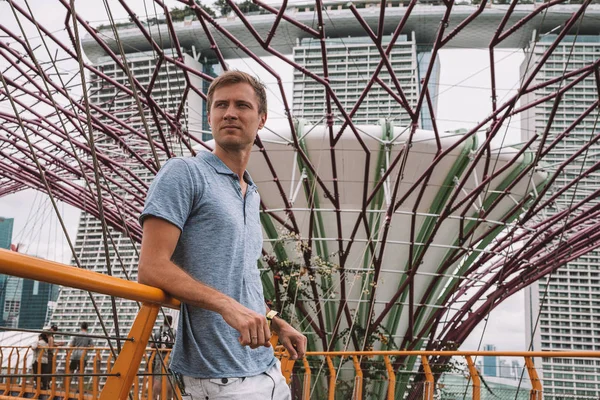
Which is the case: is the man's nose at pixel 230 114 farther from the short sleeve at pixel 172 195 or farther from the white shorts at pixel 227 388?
the white shorts at pixel 227 388

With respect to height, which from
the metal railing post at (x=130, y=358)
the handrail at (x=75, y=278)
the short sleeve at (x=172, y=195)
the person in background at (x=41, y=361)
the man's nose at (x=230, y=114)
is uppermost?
the man's nose at (x=230, y=114)

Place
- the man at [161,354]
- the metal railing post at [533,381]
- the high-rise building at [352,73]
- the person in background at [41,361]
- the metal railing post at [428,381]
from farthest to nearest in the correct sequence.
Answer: the high-rise building at [352,73], the person in background at [41,361], the metal railing post at [428,381], the metal railing post at [533,381], the man at [161,354]

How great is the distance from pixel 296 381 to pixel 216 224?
9.55 m

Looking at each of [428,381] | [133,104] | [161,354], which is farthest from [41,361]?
[133,104]

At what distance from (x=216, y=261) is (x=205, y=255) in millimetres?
36

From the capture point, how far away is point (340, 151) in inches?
617

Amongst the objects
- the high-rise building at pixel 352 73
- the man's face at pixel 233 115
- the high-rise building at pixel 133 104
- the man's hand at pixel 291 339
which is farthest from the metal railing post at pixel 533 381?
the high-rise building at pixel 352 73

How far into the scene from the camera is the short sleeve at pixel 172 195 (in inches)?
68.6

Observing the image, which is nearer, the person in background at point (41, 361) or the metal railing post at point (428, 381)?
the metal railing post at point (428, 381)

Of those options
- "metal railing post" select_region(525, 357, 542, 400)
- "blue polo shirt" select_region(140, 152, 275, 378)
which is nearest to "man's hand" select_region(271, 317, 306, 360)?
"blue polo shirt" select_region(140, 152, 275, 378)

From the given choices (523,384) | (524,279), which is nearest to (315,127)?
(524,279)

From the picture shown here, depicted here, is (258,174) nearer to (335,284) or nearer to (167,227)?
(335,284)

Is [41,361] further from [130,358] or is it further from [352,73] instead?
[352,73]

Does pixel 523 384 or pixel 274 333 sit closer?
pixel 274 333
